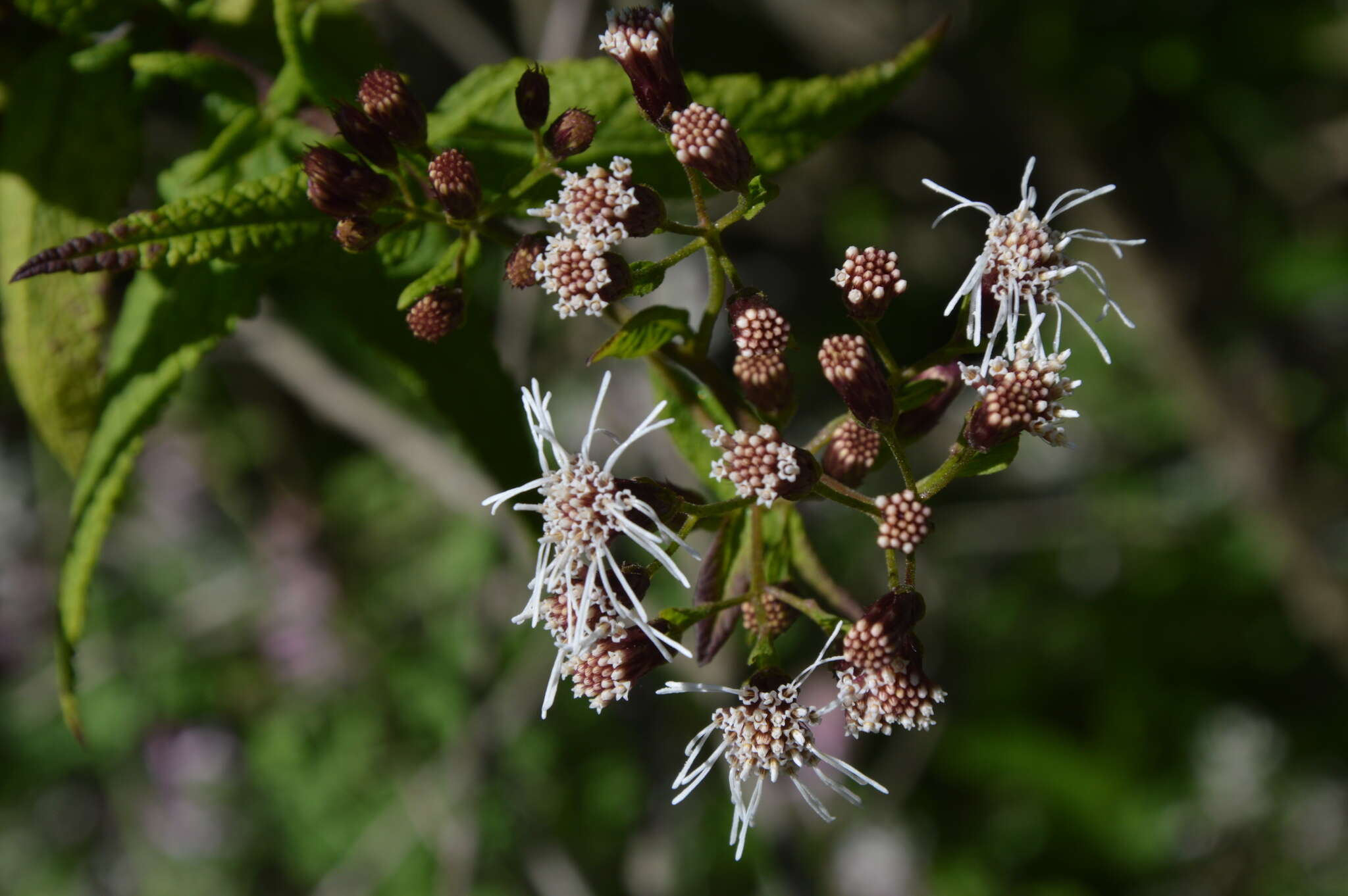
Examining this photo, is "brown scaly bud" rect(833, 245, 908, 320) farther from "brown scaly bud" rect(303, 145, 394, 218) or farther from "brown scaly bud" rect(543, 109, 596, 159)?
"brown scaly bud" rect(303, 145, 394, 218)

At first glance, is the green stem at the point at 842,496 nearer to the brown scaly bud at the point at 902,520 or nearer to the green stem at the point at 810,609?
the brown scaly bud at the point at 902,520

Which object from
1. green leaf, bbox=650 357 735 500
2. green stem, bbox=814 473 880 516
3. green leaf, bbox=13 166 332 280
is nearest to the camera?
green leaf, bbox=13 166 332 280

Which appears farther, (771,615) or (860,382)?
(771,615)

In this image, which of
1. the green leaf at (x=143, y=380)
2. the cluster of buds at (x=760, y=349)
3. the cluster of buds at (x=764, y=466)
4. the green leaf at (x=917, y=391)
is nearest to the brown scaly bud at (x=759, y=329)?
the cluster of buds at (x=760, y=349)

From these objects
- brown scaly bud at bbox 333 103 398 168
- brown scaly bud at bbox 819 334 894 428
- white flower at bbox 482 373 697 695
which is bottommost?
white flower at bbox 482 373 697 695

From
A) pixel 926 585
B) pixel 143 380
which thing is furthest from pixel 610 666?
pixel 926 585

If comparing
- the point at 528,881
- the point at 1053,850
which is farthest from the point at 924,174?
the point at 528,881

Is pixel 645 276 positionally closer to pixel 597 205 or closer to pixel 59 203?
pixel 597 205

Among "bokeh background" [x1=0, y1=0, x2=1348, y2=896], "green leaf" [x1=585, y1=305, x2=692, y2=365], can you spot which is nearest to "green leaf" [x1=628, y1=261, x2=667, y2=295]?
"green leaf" [x1=585, y1=305, x2=692, y2=365]
